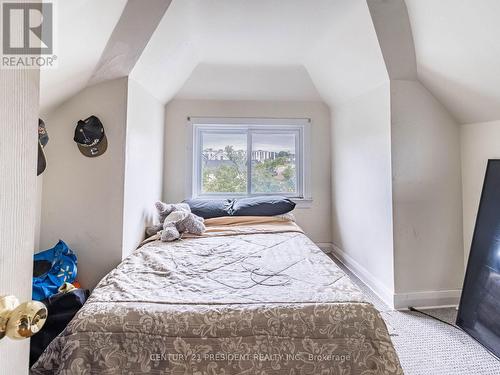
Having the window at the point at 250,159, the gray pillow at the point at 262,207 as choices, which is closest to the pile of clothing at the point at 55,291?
the gray pillow at the point at 262,207

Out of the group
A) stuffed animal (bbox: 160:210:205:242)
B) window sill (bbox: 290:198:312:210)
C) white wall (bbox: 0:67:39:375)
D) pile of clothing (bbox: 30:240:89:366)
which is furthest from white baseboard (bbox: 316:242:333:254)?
white wall (bbox: 0:67:39:375)

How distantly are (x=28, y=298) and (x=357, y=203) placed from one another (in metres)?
2.79

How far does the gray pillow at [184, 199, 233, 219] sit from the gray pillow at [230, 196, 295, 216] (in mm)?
89

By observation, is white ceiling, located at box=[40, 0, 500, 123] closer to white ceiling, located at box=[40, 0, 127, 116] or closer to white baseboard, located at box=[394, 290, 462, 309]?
white ceiling, located at box=[40, 0, 127, 116]

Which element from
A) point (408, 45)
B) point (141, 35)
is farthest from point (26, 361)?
point (408, 45)

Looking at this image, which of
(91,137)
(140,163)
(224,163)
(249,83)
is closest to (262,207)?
(224,163)

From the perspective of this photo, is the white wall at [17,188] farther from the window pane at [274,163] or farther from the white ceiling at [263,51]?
the window pane at [274,163]

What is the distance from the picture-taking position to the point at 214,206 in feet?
9.99

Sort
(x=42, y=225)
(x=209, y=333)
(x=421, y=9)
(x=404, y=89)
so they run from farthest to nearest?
(x=404, y=89)
(x=42, y=225)
(x=421, y=9)
(x=209, y=333)

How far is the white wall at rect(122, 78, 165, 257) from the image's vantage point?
2086 mm

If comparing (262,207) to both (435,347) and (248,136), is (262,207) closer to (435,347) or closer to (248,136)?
(248,136)

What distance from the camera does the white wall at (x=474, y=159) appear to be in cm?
198

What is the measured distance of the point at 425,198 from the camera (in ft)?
7.27

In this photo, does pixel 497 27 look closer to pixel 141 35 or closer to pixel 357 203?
pixel 357 203
